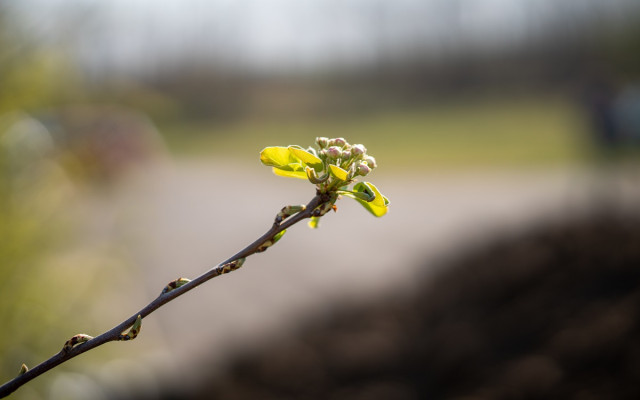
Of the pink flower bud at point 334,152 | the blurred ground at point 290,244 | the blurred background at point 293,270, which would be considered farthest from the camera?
the blurred ground at point 290,244

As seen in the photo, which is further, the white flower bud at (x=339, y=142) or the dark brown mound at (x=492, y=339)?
the dark brown mound at (x=492, y=339)

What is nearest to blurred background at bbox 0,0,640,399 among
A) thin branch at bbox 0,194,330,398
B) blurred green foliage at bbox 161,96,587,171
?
thin branch at bbox 0,194,330,398

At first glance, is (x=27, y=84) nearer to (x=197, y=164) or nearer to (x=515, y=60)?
(x=197, y=164)

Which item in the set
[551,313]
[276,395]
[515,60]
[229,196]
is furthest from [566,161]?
[515,60]

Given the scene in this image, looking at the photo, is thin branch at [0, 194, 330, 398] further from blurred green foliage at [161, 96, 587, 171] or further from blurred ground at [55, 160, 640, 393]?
blurred green foliage at [161, 96, 587, 171]

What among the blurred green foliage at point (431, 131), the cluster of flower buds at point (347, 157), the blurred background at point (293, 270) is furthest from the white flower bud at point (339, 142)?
the blurred green foliage at point (431, 131)

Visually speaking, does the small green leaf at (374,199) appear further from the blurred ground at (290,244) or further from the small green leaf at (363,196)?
the blurred ground at (290,244)

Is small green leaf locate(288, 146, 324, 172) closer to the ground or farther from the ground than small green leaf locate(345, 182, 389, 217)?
farther from the ground
